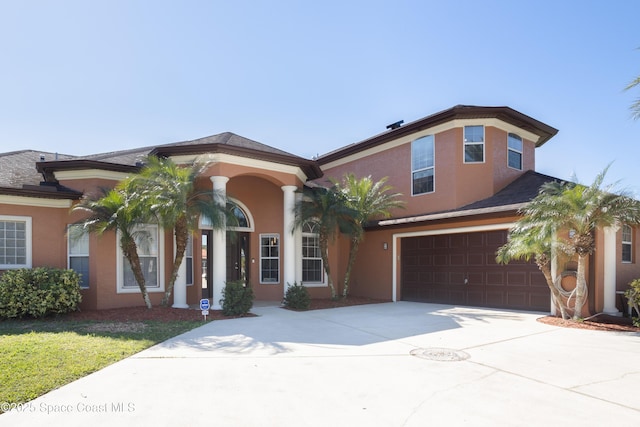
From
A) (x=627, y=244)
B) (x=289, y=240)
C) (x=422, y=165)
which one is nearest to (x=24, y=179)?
(x=289, y=240)

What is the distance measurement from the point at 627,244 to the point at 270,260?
1130 centimetres

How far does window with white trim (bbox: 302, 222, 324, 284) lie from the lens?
1434 cm

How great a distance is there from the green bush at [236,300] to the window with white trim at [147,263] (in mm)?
2578

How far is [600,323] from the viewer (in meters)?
9.21

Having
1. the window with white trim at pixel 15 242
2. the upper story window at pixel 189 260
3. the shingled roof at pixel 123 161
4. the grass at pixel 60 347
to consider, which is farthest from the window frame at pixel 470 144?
the window with white trim at pixel 15 242

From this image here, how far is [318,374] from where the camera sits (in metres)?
5.33

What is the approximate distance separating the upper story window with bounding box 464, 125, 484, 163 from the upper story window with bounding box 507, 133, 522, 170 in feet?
4.68

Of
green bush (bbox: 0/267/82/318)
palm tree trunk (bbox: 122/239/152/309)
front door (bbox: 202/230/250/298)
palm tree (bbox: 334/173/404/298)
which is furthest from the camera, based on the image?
palm tree (bbox: 334/173/404/298)

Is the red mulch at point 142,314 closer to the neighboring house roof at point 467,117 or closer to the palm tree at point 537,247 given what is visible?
the palm tree at point 537,247

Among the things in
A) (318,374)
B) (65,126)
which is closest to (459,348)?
(318,374)

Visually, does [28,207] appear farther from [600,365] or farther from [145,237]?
[600,365]

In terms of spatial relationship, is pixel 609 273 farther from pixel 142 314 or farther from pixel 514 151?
pixel 142 314

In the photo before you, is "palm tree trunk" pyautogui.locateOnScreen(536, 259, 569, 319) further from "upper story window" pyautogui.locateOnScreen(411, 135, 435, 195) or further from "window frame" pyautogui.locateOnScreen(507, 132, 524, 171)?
"window frame" pyautogui.locateOnScreen(507, 132, 524, 171)

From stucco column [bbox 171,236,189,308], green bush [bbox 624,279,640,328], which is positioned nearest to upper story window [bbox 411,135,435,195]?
green bush [bbox 624,279,640,328]
